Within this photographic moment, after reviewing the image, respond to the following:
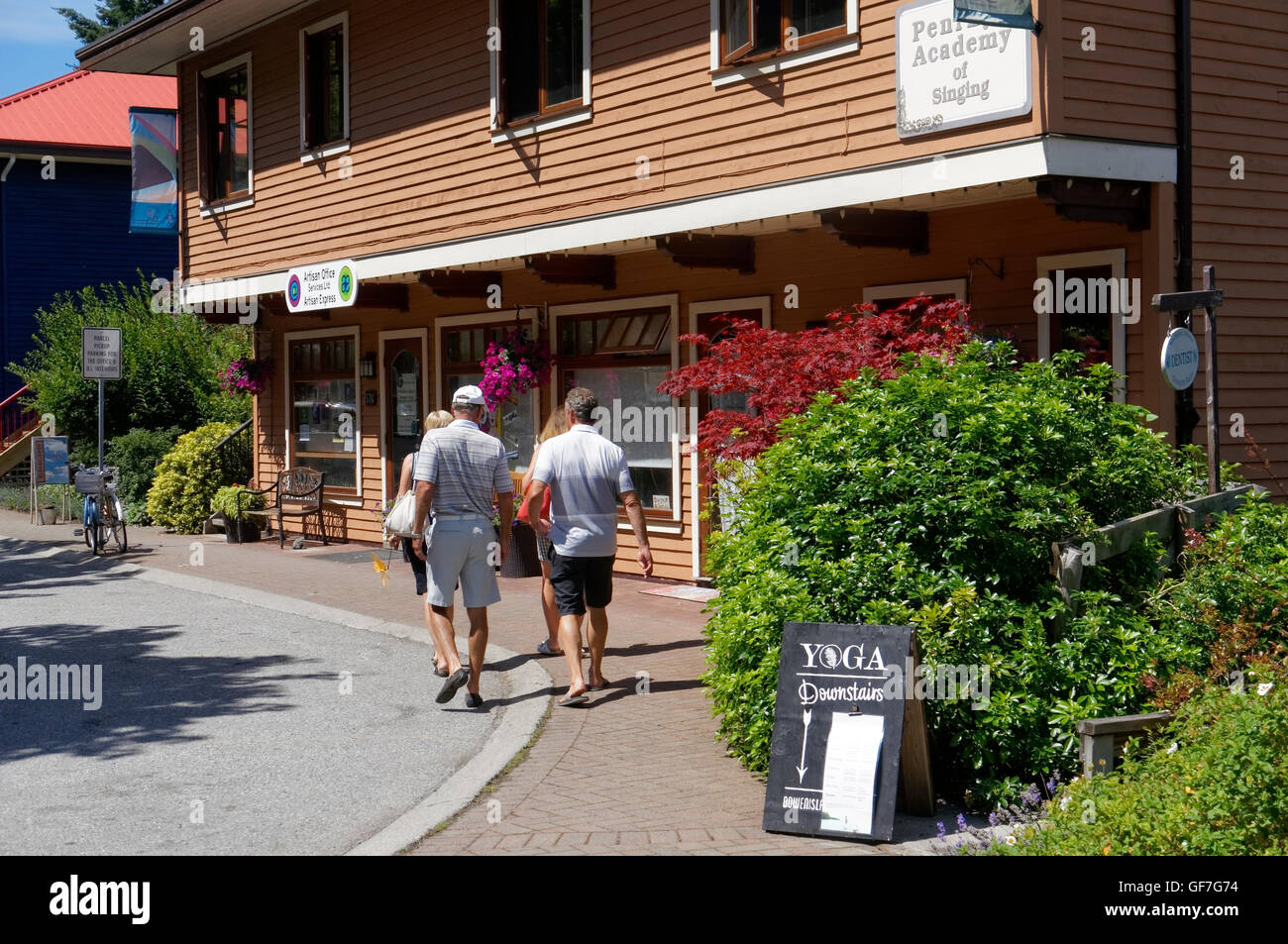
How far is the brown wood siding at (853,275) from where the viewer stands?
33.5ft

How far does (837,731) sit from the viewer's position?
5.97 m

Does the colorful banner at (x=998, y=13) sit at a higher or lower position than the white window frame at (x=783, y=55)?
lower

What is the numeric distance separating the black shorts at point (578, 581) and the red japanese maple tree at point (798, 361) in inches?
63.6

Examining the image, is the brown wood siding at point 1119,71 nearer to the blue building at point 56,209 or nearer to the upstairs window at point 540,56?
the upstairs window at point 540,56

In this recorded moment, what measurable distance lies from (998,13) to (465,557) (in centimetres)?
478

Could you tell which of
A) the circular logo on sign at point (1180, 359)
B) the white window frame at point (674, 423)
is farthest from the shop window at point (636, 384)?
the circular logo on sign at point (1180, 359)

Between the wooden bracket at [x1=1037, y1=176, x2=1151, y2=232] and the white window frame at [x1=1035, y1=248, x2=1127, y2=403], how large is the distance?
249 millimetres

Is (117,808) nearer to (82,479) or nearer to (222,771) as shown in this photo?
(222,771)

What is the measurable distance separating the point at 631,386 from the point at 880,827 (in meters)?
9.11

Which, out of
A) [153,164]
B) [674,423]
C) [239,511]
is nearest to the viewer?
[674,423]

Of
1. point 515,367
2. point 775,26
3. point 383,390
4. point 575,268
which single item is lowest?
point 383,390

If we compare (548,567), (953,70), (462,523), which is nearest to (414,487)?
(462,523)

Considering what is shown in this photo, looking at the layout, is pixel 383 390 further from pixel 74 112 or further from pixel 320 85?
pixel 74 112
